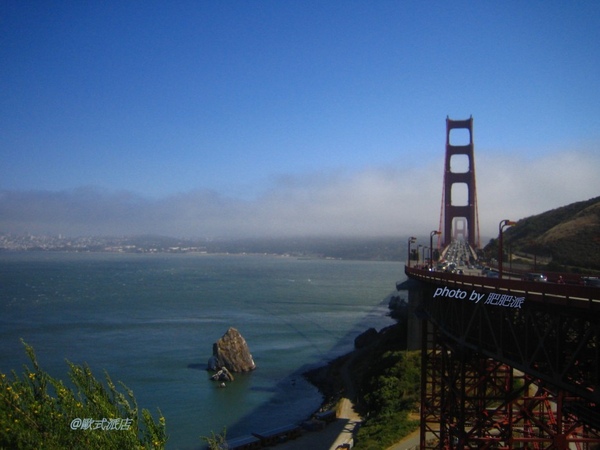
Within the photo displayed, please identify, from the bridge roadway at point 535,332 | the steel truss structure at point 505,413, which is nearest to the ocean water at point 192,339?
the steel truss structure at point 505,413

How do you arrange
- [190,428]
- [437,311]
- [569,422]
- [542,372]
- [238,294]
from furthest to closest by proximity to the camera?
[238,294], [190,428], [437,311], [569,422], [542,372]

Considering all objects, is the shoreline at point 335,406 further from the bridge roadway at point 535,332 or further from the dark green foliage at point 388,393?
the bridge roadway at point 535,332

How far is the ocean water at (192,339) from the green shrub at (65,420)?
11262 mm

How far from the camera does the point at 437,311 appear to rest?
13.0 meters

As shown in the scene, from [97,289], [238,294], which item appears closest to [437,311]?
[238,294]

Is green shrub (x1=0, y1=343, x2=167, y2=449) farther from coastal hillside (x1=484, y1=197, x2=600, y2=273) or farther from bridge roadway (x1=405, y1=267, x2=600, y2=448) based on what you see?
coastal hillside (x1=484, y1=197, x2=600, y2=273)

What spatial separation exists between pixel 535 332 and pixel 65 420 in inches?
250

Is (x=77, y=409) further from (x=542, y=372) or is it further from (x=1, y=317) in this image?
(x=1, y=317)

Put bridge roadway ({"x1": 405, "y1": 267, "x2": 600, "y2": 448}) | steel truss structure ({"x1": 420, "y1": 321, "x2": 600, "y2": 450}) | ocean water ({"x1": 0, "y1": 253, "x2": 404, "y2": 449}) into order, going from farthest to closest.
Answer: ocean water ({"x1": 0, "y1": 253, "x2": 404, "y2": 449}) < steel truss structure ({"x1": 420, "y1": 321, "x2": 600, "y2": 450}) < bridge roadway ({"x1": 405, "y1": 267, "x2": 600, "y2": 448})

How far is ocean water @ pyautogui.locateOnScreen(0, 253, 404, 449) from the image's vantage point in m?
25.0

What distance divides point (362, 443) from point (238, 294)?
6190 centimetres

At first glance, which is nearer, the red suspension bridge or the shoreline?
the red suspension bridge
